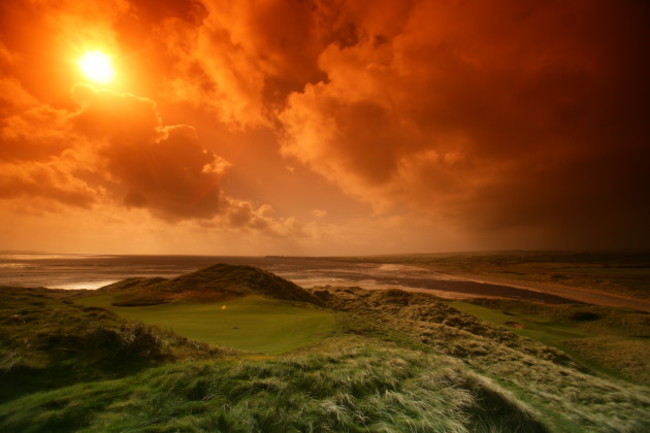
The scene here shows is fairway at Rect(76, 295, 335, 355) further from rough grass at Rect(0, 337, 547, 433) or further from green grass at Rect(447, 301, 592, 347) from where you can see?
green grass at Rect(447, 301, 592, 347)

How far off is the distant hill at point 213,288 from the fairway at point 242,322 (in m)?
1.62

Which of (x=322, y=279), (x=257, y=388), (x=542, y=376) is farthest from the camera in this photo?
(x=322, y=279)

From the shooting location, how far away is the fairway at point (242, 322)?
9.70 m

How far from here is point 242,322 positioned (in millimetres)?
12977

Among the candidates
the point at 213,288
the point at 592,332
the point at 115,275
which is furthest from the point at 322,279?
the point at 592,332

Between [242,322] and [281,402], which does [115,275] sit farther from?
[281,402]

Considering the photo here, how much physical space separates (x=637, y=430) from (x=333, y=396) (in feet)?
22.8

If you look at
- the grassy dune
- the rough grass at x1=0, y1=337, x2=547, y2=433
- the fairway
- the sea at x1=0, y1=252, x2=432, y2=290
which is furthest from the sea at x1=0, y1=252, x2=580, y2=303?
the rough grass at x1=0, y1=337, x2=547, y2=433

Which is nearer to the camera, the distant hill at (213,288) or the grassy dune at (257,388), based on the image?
the grassy dune at (257,388)

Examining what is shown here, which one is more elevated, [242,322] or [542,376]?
[242,322]

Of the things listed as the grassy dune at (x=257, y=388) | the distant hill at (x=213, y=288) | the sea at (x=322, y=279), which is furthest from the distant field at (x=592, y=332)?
the distant hill at (x=213, y=288)

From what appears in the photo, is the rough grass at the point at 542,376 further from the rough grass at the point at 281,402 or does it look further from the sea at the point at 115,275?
the sea at the point at 115,275

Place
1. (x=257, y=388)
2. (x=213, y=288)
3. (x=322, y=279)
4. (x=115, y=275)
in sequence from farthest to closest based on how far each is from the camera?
(x=322, y=279), (x=115, y=275), (x=213, y=288), (x=257, y=388)

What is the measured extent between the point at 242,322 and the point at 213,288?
1041cm
